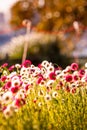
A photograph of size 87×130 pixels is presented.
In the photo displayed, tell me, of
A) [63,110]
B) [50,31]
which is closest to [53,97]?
[63,110]

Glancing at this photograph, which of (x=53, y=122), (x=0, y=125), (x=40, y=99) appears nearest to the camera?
(x=0, y=125)

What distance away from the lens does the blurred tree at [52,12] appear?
25609 millimetres

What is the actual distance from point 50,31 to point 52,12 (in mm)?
1303

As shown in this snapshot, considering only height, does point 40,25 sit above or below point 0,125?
above

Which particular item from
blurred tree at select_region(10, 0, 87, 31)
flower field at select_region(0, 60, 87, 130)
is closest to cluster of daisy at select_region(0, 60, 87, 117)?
flower field at select_region(0, 60, 87, 130)

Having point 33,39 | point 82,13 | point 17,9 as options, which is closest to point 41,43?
point 33,39

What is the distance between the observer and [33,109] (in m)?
4.93

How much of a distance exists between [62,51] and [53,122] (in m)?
13.1

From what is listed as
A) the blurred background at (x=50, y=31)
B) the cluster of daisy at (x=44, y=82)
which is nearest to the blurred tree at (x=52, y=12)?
the blurred background at (x=50, y=31)

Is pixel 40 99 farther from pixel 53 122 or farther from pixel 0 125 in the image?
pixel 0 125

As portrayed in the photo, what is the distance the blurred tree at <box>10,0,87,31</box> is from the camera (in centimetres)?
2561

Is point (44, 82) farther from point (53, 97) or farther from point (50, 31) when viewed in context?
point (50, 31)

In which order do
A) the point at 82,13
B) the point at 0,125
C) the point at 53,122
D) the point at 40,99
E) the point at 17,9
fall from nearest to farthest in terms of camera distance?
the point at 0,125 → the point at 53,122 → the point at 40,99 → the point at 82,13 → the point at 17,9

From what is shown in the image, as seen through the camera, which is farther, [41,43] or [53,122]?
[41,43]
